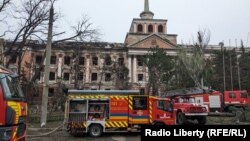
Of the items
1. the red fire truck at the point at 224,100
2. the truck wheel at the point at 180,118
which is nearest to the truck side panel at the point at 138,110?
the truck wheel at the point at 180,118

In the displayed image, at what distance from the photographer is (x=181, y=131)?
5.22 meters

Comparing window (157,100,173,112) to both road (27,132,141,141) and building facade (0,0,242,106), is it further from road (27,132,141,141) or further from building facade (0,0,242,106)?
building facade (0,0,242,106)

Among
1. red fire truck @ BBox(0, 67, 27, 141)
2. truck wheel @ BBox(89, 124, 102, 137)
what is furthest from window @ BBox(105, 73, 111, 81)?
red fire truck @ BBox(0, 67, 27, 141)

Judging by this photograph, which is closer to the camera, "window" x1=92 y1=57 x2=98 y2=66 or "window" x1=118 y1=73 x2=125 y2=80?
"window" x1=118 y1=73 x2=125 y2=80

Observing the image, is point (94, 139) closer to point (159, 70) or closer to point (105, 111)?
point (105, 111)

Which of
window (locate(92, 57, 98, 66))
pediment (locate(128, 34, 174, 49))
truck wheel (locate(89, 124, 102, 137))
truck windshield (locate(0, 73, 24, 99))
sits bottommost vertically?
truck wheel (locate(89, 124, 102, 137))

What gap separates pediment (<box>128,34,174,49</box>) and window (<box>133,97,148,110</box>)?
5277 centimetres

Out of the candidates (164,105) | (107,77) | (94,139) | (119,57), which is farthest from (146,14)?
Answer: (94,139)

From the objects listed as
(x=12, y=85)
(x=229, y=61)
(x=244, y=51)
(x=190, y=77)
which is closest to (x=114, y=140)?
(x=12, y=85)

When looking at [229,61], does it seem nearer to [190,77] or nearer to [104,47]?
[190,77]

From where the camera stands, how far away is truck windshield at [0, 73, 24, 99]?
327 inches

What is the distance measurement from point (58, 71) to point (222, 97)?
4078 centimetres

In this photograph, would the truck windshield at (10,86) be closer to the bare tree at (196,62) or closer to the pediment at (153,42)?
the bare tree at (196,62)

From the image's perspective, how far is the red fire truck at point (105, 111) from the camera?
19.3 m
